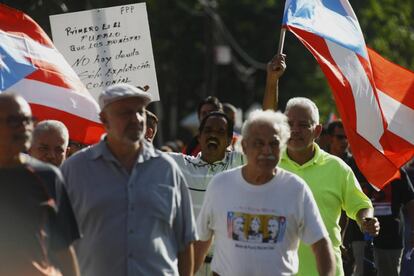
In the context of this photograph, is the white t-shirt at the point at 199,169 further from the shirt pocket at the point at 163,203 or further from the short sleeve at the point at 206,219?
the shirt pocket at the point at 163,203

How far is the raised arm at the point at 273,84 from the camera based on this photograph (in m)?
9.60

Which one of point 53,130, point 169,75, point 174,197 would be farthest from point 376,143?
point 169,75

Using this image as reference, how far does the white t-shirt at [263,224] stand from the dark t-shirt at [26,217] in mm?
1289

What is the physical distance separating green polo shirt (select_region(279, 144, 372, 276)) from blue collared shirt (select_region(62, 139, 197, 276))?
6.46ft

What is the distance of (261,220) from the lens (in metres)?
7.45

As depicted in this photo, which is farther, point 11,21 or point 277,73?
point 11,21

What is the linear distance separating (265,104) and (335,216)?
1069 mm

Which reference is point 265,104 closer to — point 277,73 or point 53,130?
point 277,73

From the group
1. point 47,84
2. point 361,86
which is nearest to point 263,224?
point 47,84

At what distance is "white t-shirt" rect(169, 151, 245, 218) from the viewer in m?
9.58

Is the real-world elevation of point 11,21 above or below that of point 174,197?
above

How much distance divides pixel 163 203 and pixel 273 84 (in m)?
2.68

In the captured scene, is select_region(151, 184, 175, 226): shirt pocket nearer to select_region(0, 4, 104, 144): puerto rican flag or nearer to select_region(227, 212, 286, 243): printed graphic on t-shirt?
select_region(227, 212, 286, 243): printed graphic on t-shirt

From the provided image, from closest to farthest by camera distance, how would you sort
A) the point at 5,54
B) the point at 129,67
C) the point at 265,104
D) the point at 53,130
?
the point at 53,130, the point at 265,104, the point at 5,54, the point at 129,67
